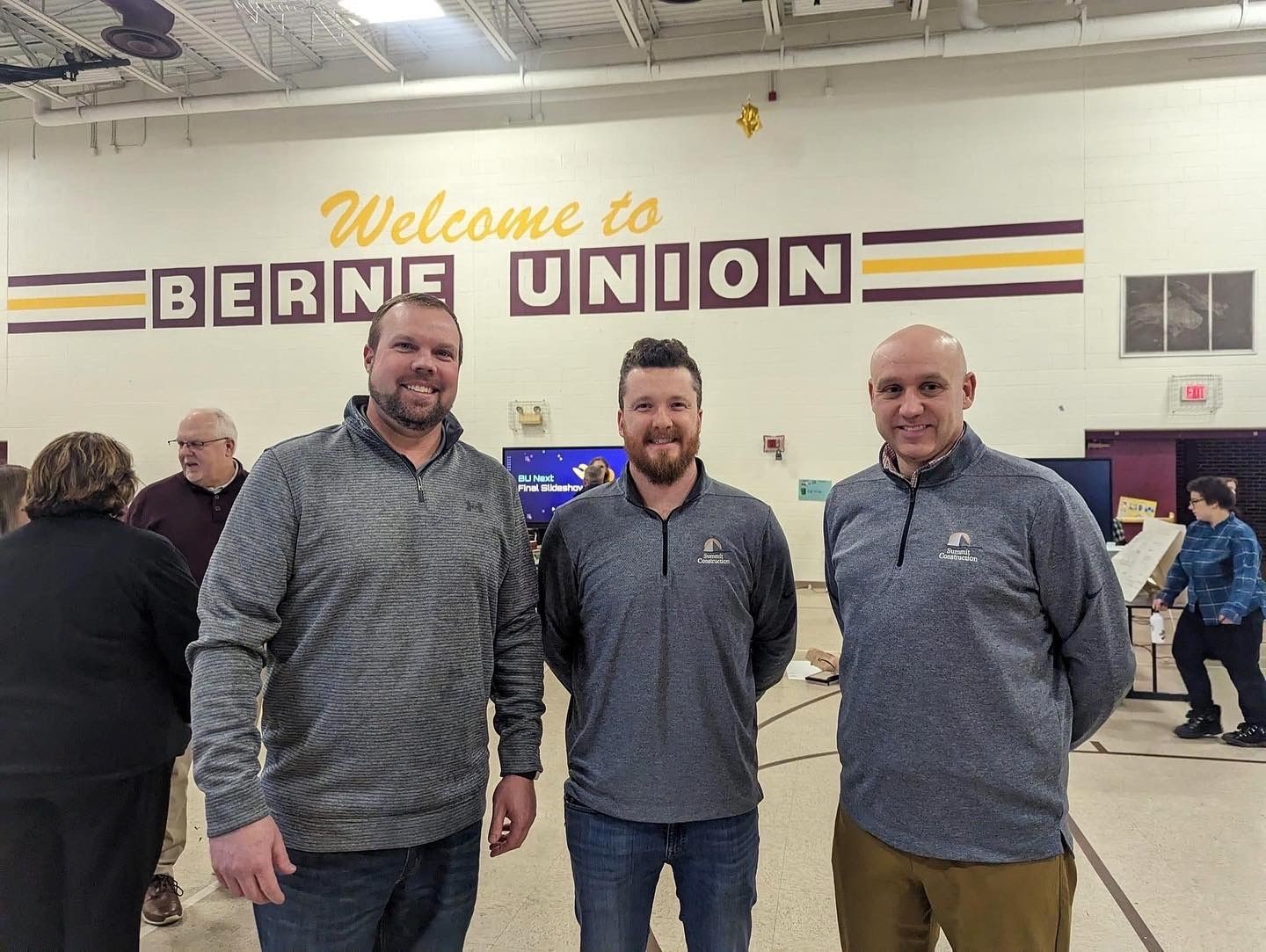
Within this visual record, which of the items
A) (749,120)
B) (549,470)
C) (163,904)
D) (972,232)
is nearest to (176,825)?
(163,904)

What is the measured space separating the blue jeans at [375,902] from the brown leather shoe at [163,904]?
155cm

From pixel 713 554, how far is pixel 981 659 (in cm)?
55

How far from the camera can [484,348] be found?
7.80 metres

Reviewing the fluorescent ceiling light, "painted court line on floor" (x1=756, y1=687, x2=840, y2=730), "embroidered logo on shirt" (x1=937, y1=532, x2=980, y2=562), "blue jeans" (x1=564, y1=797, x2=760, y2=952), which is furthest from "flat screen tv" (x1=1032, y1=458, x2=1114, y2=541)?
the fluorescent ceiling light

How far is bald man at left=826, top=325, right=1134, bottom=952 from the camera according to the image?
4.68ft

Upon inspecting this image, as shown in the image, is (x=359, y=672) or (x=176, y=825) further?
(x=176, y=825)

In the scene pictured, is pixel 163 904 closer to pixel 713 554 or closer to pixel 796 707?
pixel 713 554

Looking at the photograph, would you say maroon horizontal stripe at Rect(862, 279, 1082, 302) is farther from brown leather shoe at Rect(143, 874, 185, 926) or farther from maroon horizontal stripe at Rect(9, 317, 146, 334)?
maroon horizontal stripe at Rect(9, 317, 146, 334)

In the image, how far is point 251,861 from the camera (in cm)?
124

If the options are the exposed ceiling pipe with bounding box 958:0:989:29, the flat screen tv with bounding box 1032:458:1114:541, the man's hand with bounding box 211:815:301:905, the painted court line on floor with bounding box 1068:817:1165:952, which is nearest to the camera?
the man's hand with bounding box 211:815:301:905

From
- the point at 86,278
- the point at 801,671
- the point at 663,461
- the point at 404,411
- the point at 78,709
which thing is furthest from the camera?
the point at 86,278

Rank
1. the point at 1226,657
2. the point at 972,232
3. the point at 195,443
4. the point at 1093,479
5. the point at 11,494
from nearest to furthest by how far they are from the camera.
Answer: the point at 11,494 < the point at 195,443 < the point at 1226,657 < the point at 1093,479 < the point at 972,232

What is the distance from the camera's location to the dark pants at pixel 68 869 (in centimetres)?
166

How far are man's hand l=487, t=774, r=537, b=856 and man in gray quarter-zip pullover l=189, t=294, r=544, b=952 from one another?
0.05 meters
